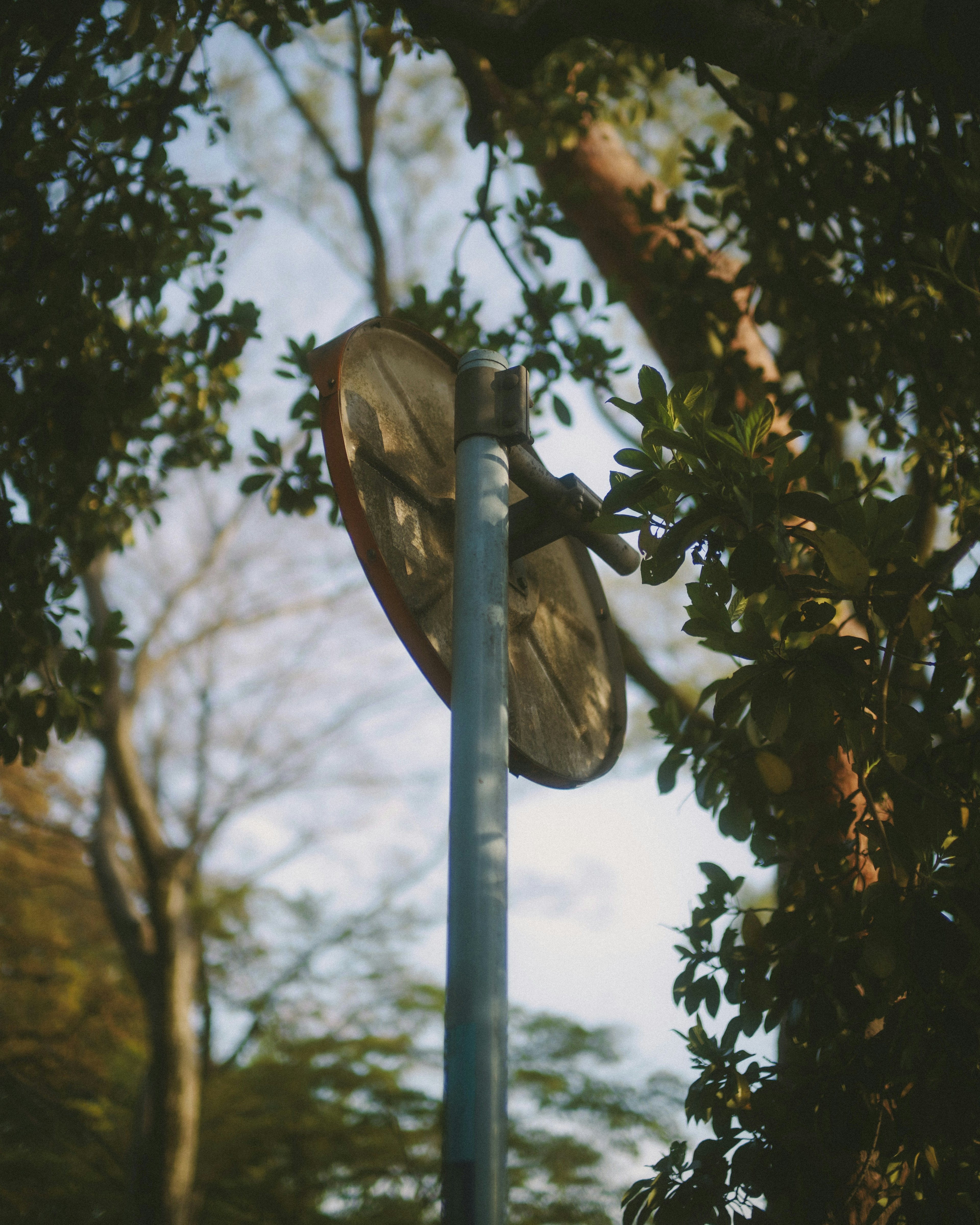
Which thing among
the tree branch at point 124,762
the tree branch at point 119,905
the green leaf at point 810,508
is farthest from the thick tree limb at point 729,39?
the tree branch at point 119,905

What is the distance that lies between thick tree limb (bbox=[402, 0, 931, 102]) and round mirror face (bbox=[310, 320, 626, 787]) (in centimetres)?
86

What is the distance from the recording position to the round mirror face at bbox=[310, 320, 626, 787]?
170 centimetres

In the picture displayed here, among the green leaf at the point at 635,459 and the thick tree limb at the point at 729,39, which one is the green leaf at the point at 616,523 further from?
the thick tree limb at the point at 729,39

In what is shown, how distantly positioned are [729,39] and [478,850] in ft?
5.82

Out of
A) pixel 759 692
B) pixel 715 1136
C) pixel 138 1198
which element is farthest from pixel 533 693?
pixel 138 1198

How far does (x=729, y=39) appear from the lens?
204 centimetres

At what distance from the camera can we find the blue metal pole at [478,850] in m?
1.28

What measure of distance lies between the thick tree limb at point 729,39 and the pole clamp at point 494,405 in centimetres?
86

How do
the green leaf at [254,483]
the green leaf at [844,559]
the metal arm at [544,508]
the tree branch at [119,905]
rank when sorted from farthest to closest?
the tree branch at [119,905]
the green leaf at [254,483]
the metal arm at [544,508]
the green leaf at [844,559]

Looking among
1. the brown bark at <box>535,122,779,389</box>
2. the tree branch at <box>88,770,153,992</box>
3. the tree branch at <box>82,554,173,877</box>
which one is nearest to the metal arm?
the brown bark at <box>535,122,779,389</box>

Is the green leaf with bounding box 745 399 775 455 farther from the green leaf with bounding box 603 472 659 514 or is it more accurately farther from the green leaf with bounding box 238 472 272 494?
the green leaf with bounding box 238 472 272 494

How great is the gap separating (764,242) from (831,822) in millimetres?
2227

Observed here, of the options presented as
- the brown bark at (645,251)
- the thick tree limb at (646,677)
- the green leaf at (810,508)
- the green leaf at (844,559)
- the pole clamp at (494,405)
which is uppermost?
the brown bark at (645,251)

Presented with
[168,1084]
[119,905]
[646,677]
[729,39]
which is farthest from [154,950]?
[729,39]
